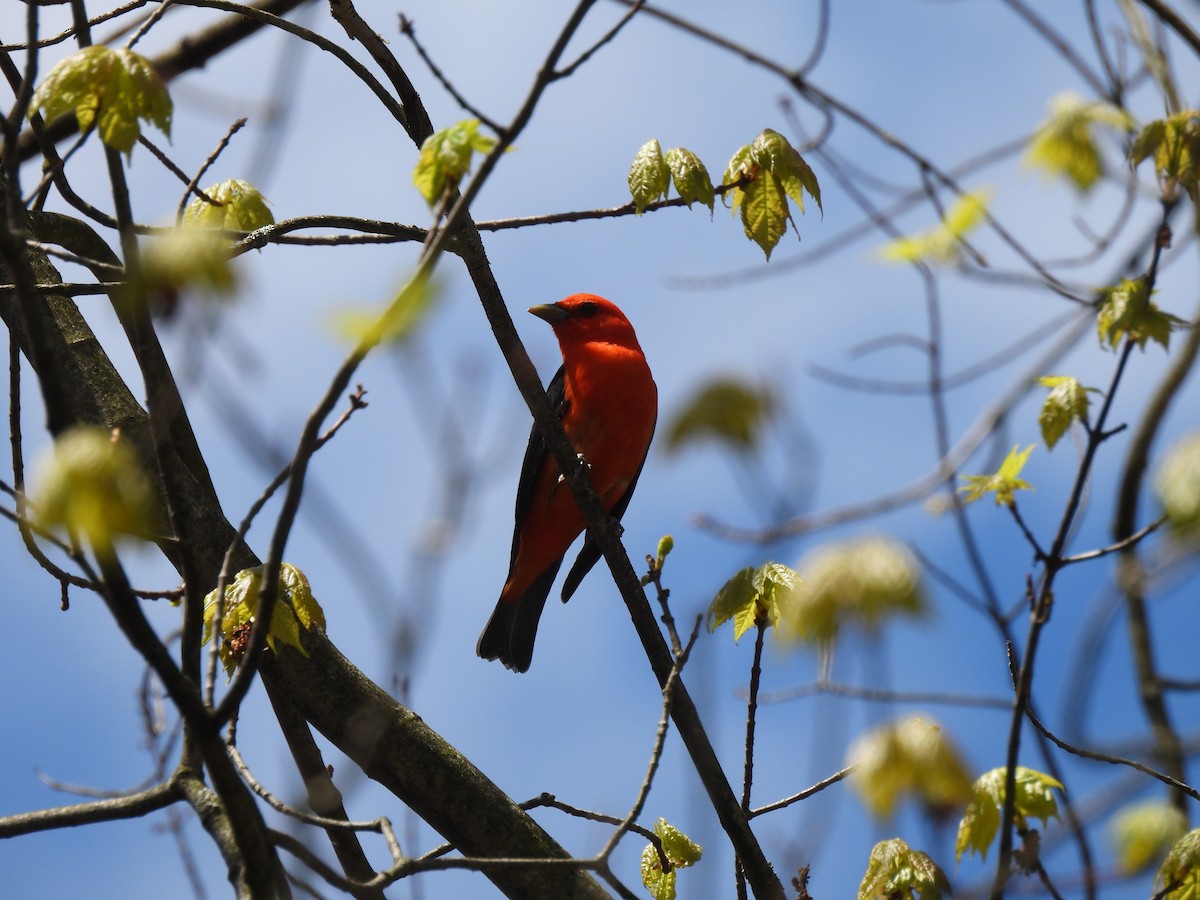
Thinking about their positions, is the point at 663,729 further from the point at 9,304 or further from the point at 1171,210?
the point at 9,304

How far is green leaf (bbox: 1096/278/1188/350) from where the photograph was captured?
3135 mm

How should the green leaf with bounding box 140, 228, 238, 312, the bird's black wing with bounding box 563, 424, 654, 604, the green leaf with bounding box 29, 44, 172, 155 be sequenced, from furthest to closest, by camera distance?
the bird's black wing with bounding box 563, 424, 654, 604 < the green leaf with bounding box 29, 44, 172, 155 < the green leaf with bounding box 140, 228, 238, 312

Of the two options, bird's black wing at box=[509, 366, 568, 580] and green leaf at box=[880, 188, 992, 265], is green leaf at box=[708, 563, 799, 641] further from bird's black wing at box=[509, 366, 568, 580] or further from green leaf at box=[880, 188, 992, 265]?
bird's black wing at box=[509, 366, 568, 580]

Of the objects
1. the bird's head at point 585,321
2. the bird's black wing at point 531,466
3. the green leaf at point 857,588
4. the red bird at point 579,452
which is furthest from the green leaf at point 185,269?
the bird's head at point 585,321

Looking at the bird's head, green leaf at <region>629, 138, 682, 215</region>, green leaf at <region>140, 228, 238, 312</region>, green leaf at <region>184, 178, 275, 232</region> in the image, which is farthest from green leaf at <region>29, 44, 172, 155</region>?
the bird's head

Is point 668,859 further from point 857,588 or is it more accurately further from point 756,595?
point 857,588

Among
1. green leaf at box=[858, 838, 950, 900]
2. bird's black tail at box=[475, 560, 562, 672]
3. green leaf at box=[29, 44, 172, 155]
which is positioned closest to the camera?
green leaf at box=[29, 44, 172, 155]

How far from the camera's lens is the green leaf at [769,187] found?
3.52 meters

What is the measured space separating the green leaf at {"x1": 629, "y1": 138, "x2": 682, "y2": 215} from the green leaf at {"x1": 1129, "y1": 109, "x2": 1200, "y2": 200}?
1310 mm

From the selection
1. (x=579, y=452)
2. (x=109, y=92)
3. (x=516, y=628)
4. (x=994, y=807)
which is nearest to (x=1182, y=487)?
(x=994, y=807)

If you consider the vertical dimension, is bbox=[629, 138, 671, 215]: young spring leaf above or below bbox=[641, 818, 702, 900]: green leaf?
above

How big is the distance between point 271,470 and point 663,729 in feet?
3.81

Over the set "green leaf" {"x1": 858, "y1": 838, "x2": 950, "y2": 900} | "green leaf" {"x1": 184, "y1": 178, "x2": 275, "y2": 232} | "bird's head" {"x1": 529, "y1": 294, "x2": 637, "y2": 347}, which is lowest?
"green leaf" {"x1": 858, "y1": 838, "x2": 950, "y2": 900}

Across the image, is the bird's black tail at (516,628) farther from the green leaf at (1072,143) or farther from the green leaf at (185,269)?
the green leaf at (185,269)
